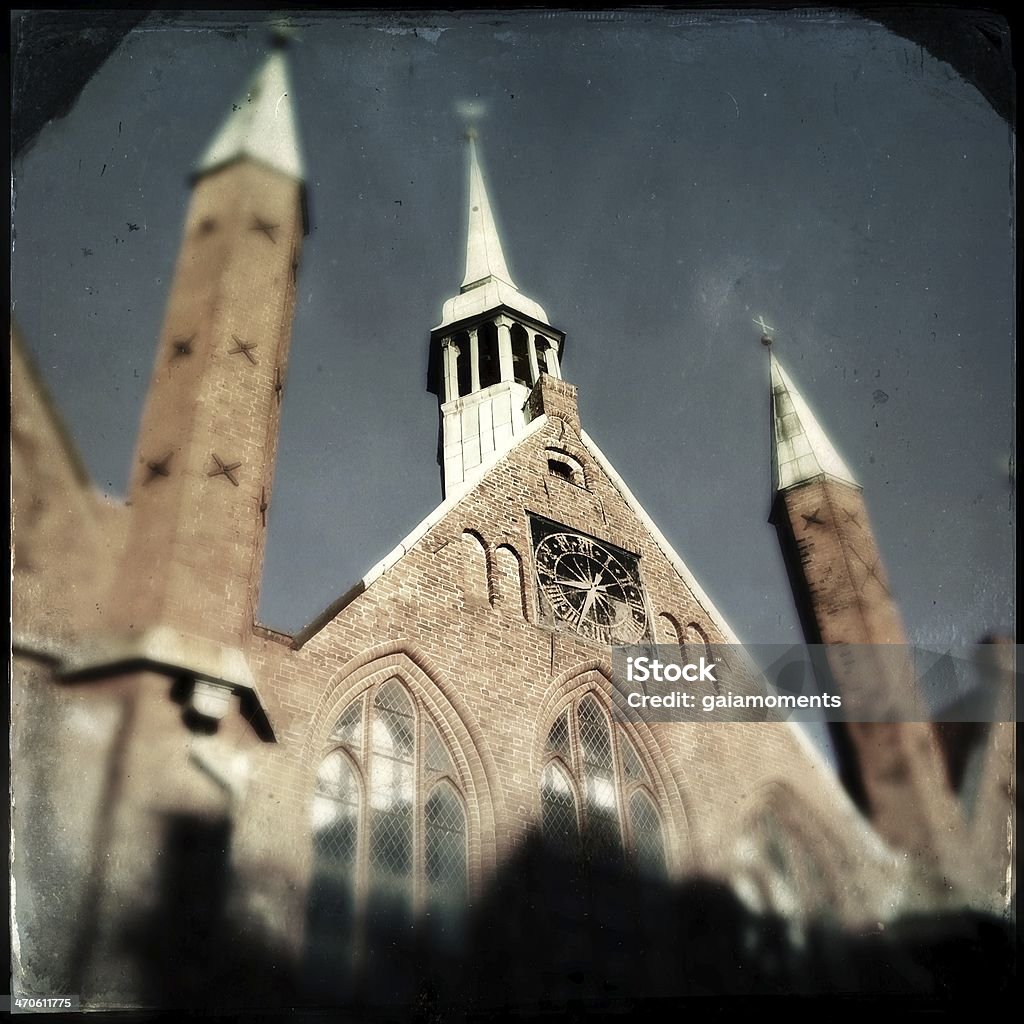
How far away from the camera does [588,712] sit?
14.1m

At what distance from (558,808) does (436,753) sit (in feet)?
3.90

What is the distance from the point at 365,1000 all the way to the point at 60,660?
3.37 m

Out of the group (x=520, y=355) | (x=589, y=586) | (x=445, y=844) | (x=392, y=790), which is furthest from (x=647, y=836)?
(x=520, y=355)

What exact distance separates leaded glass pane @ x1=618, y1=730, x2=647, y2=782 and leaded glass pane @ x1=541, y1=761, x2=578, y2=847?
74cm

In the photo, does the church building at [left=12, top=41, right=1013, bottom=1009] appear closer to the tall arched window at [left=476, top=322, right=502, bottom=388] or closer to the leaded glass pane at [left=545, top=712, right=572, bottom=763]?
the leaded glass pane at [left=545, top=712, right=572, bottom=763]

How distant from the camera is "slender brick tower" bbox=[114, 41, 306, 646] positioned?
38.3 ft

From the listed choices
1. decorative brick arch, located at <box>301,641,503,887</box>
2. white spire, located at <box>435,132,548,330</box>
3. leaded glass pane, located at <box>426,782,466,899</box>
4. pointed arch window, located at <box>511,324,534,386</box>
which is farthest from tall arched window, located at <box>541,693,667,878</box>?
white spire, located at <box>435,132,548,330</box>

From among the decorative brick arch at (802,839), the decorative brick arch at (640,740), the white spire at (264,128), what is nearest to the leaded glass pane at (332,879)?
the decorative brick arch at (640,740)

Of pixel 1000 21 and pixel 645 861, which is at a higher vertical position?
pixel 1000 21

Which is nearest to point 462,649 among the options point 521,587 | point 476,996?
point 521,587

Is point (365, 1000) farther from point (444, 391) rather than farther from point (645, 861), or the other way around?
point (444, 391)

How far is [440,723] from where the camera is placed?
42.7 feet

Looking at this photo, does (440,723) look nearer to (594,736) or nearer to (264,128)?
(594,736)

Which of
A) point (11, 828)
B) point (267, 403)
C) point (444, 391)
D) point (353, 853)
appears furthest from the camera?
point (444, 391)
